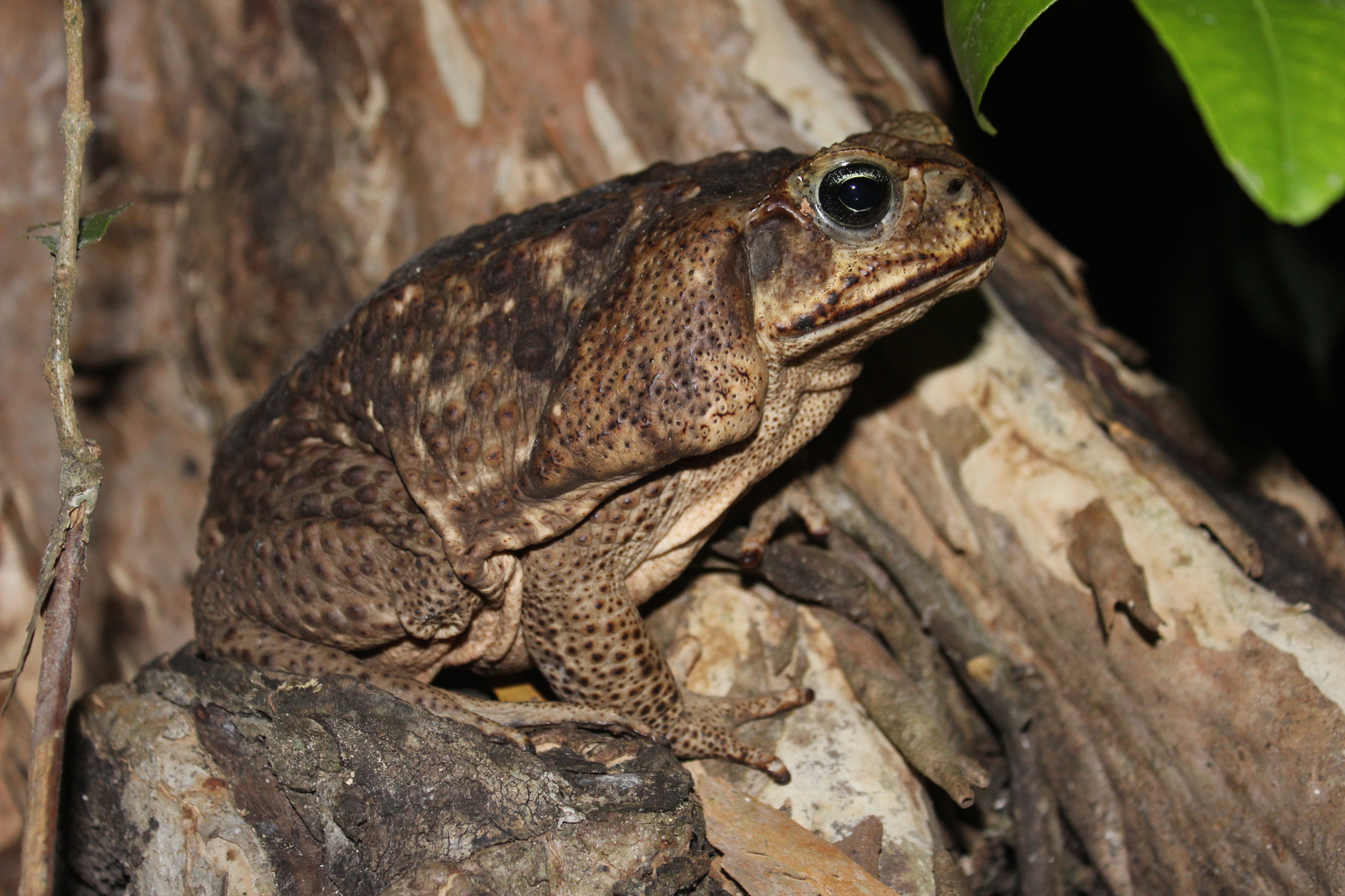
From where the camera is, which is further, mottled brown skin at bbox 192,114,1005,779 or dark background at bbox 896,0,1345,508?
dark background at bbox 896,0,1345,508

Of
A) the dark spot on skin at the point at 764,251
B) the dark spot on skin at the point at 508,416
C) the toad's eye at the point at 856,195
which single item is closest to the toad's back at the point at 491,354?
the dark spot on skin at the point at 508,416

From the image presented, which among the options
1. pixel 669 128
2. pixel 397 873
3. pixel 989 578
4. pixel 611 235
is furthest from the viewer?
pixel 669 128

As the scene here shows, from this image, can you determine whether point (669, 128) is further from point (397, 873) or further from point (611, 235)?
point (397, 873)

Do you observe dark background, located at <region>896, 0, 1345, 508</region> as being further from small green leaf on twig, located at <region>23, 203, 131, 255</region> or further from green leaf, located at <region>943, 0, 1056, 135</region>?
small green leaf on twig, located at <region>23, 203, 131, 255</region>

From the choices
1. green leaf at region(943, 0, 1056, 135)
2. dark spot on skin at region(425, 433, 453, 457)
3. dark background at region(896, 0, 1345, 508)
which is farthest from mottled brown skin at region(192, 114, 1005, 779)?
dark background at region(896, 0, 1345, 508)

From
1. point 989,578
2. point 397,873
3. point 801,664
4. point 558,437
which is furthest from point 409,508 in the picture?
point 989,578

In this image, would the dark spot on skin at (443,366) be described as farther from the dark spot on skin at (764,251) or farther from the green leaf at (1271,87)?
the green leaf at (1271,87)
